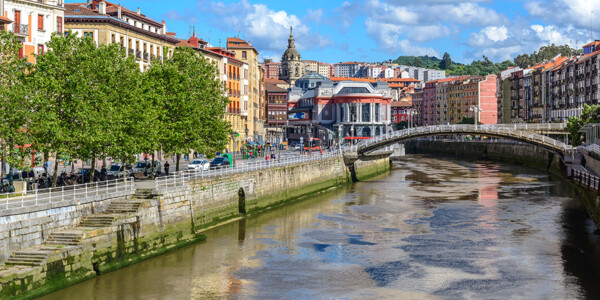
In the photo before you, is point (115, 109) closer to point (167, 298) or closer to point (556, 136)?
point (167, 298)

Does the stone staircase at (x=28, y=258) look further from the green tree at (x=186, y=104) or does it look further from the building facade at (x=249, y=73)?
the building facade at (x=249, y=73)

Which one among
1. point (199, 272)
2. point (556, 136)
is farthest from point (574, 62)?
point (199, 272)

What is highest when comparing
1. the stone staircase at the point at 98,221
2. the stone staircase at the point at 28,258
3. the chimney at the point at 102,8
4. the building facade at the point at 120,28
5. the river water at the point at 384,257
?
the chimney at the point at 102,8

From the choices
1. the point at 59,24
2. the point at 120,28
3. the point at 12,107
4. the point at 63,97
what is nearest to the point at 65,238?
the point at 12,107

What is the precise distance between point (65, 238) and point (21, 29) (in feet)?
100

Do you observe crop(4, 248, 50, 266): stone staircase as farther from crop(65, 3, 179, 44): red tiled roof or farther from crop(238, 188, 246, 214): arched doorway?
crop(65, 3, 179, 44): red tiled roof

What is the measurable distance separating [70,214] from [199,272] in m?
6.80

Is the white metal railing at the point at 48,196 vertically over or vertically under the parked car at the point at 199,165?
under

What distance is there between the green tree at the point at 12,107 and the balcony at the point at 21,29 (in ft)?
61.7

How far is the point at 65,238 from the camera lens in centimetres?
3531

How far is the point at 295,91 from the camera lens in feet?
643

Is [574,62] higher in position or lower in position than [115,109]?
higher

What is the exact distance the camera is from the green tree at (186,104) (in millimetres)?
58250

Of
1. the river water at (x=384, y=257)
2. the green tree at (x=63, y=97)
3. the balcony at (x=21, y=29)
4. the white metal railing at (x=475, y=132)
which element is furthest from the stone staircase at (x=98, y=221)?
the white metal railing at (x=475, y=132)
